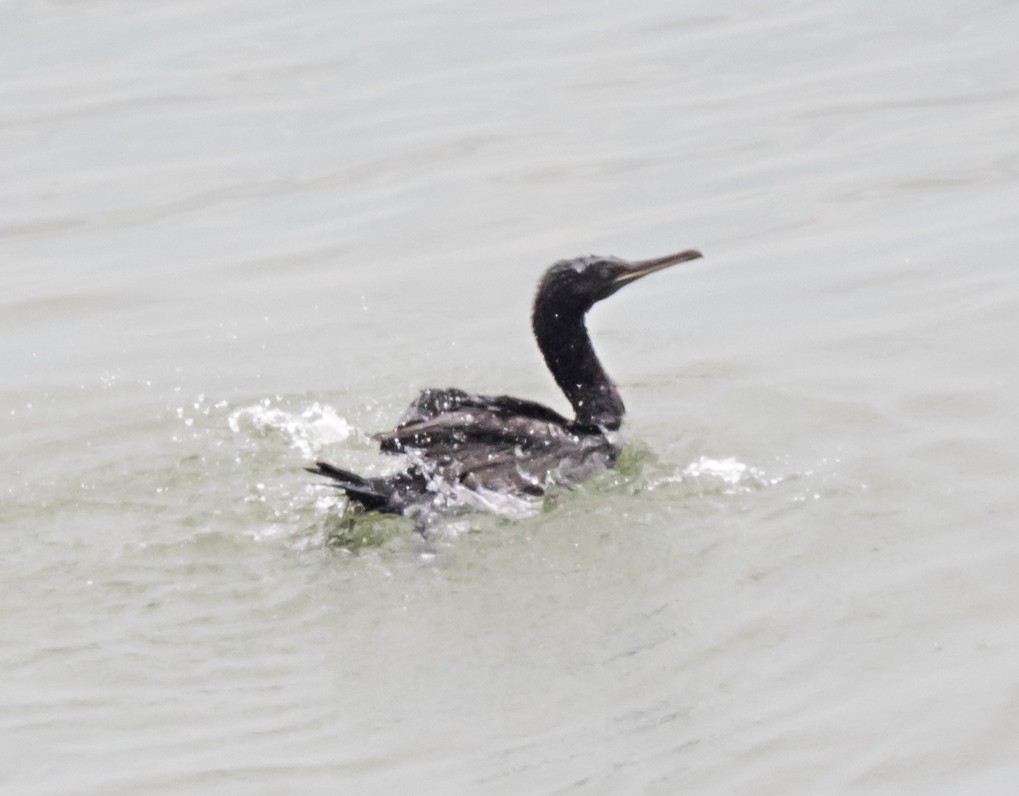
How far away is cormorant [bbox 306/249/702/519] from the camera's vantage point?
859 centimetres

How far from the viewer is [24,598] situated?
8.05 m

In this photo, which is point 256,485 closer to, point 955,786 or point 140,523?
point 140,523

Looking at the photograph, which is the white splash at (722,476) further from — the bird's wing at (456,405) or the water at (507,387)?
the bird's wing at (456,405)

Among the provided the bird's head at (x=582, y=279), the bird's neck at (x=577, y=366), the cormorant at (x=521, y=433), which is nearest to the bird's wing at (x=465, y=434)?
the cormorant at (x=521, y=433)

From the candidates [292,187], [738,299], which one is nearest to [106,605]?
[738,299]

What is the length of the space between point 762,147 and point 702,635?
775 centimetres

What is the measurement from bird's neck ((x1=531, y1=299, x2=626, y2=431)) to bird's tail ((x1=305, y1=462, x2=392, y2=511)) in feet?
4.81

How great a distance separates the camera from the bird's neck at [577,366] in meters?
9.64

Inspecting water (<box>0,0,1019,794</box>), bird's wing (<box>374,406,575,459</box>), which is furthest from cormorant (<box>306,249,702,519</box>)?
water (<box>0,0,1019,794</box>)

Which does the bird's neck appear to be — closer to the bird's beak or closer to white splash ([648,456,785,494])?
the bird's beak

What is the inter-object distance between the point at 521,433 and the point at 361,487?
91 cm

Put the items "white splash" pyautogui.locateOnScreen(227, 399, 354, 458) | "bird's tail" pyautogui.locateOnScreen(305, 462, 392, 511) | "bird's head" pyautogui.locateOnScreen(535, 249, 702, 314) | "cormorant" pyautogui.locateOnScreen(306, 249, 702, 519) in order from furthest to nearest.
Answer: "white splash" pyautogui.locateOnScreen(227, 399, 354, 458) → "bird's head" pyautogui.locateOnScreen(535, 249, 702, 314) → "cormorant" pyautogui.locateOnScreen(306, 249, 702, 519) → "bird's tail" pyautogui.locateOnScreen(305, 462, 392, 511)

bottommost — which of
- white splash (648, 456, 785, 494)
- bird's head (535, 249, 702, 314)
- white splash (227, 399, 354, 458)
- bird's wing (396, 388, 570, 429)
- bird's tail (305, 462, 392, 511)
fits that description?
white splash (648, 456, 785, 494)

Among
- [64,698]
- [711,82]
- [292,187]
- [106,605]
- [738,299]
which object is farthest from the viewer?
[711,82]
